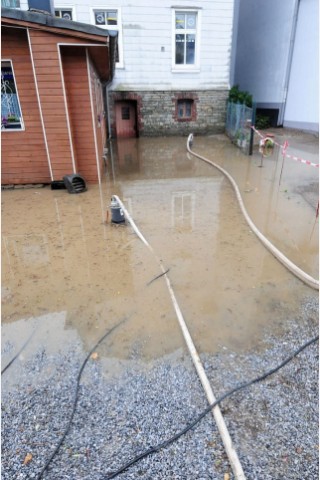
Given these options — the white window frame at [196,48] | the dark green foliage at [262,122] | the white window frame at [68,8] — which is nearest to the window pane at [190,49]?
the white window frame at [196,48]

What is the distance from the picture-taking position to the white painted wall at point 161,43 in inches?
553

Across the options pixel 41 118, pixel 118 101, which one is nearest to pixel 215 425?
pixel 41 118

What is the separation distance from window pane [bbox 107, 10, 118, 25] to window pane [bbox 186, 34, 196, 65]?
364cm

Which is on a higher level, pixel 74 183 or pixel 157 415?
pixel 74 183

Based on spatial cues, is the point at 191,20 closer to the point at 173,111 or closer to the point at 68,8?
the point at 173,111

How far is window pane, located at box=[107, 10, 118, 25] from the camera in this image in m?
14.1

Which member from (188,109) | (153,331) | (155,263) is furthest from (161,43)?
(153,331)

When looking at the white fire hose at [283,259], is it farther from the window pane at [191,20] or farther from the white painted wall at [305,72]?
the window pane at [191,20]

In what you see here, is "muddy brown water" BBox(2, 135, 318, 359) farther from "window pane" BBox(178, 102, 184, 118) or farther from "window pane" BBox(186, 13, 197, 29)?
"window pane" BBox(186, 13, 197, 29)

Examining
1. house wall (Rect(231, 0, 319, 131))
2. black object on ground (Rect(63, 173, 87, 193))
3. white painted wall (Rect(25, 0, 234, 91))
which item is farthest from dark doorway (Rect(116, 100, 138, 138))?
black object on ground (Rect(63, 173, 87, 193))

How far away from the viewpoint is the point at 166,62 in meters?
15.2

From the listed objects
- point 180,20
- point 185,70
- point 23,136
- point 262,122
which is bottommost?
point 262,122

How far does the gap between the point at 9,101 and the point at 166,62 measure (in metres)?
10.5

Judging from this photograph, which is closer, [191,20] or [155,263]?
[155,263]
